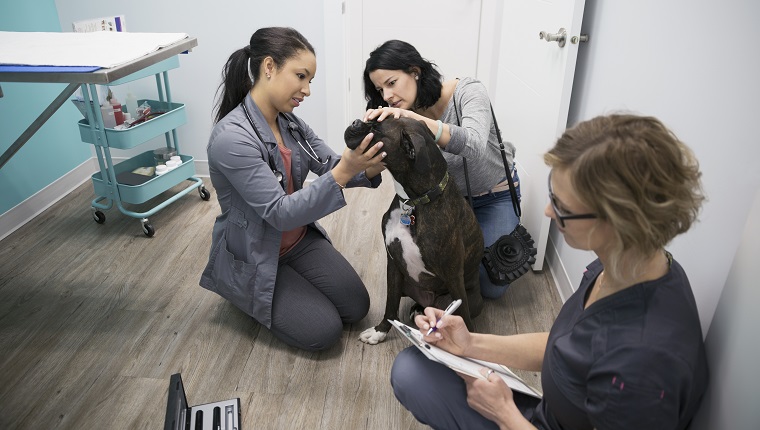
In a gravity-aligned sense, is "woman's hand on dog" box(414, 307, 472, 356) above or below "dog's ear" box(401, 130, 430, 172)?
below

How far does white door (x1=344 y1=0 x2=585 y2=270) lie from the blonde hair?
1.27 m

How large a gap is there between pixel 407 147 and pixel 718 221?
29.9 inches

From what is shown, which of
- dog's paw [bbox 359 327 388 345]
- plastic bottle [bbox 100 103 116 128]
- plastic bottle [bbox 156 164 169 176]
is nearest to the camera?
dog's paw [bbox 359 327 388 345]

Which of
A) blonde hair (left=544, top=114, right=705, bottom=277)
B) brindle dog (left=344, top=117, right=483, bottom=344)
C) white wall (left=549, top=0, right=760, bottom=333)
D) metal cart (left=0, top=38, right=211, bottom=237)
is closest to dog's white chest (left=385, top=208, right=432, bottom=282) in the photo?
brindle dog (left=344, top=117, right=483, bottom=344)

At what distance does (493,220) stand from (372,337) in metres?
0.66

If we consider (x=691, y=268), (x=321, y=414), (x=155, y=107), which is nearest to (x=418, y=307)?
(x=321, y=414)

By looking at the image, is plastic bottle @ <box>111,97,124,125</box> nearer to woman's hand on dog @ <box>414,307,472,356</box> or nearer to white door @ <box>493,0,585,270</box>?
white door @ <box>493,0,585,270</box>

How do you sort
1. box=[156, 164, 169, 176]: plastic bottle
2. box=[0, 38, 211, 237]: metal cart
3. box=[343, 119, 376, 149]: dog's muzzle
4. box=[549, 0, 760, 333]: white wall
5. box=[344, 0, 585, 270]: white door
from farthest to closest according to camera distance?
box=[156, 164, 169, 176]: plastic bottle < box=[0, 38, 211, 237]: metal cart < box=[344, 0, 585, 270]: white door < box=[343, 119, 376, 149]: dog's muzzle < box=[549, 0, 760, 333]: white wall

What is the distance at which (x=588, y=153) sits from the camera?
2.82 feet

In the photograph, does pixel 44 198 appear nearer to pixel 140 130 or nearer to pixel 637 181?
pixel 140 130

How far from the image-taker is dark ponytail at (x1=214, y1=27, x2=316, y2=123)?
1.78 meters

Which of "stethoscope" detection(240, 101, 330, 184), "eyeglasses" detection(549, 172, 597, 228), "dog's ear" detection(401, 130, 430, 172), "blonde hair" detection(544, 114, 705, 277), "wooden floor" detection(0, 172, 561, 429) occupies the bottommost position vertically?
"wooden floor" detection(0, 172, 561, 429)

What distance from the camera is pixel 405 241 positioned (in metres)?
1.75

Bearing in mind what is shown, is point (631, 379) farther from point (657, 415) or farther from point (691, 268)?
→ point (691, 268)
